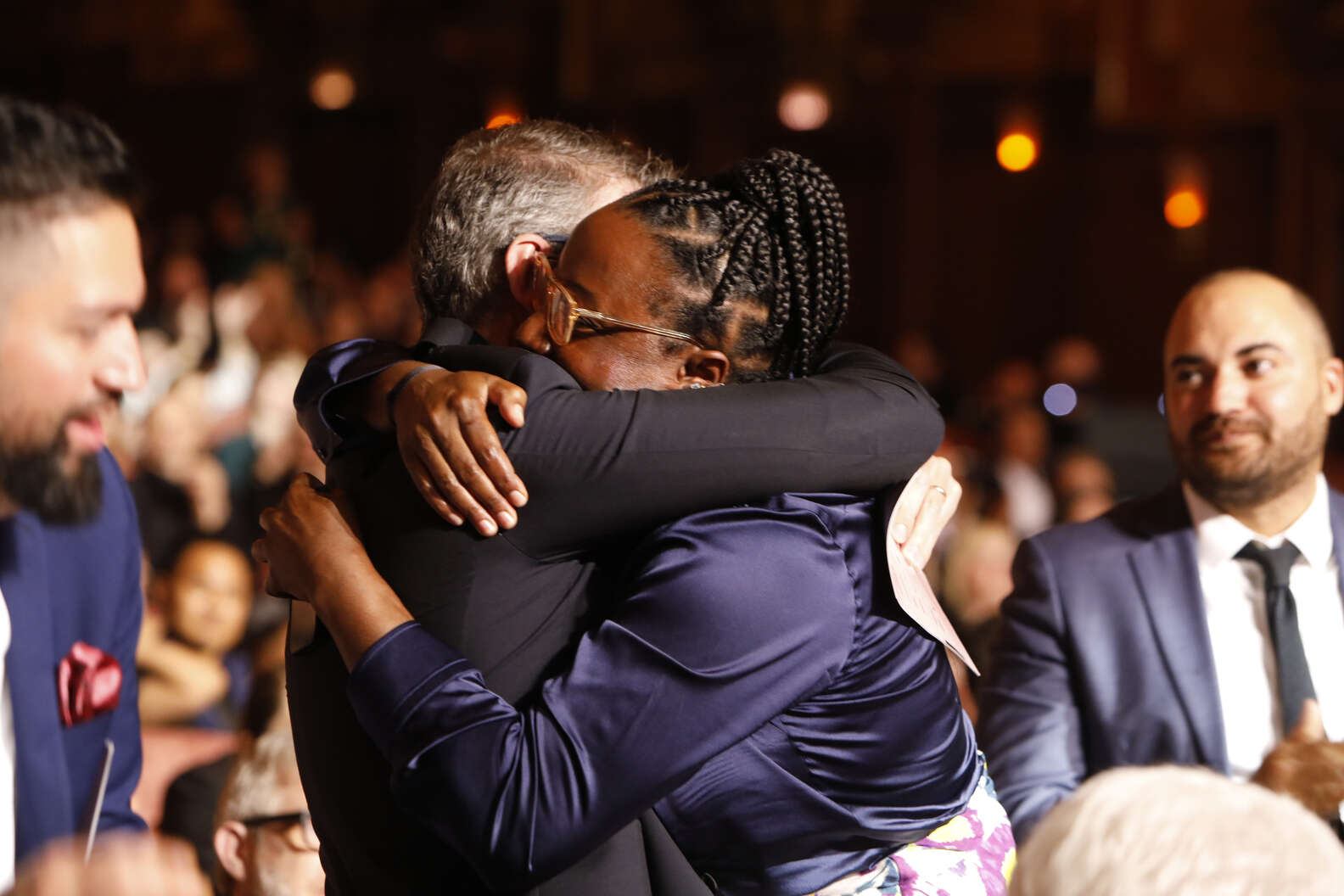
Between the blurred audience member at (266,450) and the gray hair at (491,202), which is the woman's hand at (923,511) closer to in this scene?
the gray hair at (491,202)

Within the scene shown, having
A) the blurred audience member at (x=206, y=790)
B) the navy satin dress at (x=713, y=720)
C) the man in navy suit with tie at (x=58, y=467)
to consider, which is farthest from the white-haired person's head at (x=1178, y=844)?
the blurred audience member at (x=206, y=790)

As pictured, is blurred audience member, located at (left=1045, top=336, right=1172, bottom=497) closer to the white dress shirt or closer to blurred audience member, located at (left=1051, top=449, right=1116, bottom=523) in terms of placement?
blurred audience member, located at (left=1051, top=449, right=1116, bottom=523)

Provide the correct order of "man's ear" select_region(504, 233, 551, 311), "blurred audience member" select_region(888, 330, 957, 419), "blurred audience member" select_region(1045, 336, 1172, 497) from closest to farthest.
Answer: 1. "man's ear" select_region(504, 233, 551, 311)
2. "blurred audience member" select_region(1045, 336, 1172, 497)
3. "blurred audience member" select_region(888, 330, 957, 419)

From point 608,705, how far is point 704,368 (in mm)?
377

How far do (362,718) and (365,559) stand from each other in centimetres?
16

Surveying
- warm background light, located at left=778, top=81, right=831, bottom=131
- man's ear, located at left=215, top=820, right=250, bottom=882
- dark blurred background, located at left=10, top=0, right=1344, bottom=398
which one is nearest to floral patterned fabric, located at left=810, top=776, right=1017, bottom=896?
man's ear, located at left=215, top=820, right=250, bottom=882

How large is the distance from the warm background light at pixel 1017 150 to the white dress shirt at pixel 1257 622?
763 centimetres

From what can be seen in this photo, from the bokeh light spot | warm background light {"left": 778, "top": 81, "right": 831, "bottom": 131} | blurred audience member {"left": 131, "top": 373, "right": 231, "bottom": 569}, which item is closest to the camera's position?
blurred audience member {"left": 131, "top": 373, "right": 231, "bottom": 569}

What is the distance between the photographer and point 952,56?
394 inches

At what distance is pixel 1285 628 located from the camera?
87.4 inches

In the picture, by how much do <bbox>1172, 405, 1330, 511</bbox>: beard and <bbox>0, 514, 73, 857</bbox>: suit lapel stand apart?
181cm

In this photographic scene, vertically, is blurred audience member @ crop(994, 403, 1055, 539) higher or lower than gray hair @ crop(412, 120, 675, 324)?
lower

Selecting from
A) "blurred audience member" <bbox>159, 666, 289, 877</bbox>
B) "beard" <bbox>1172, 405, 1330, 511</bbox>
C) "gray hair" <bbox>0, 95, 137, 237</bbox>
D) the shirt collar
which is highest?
"gray hair" <bbox>0, 95, 137, 237</bbox>

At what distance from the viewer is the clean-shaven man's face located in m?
1.26
